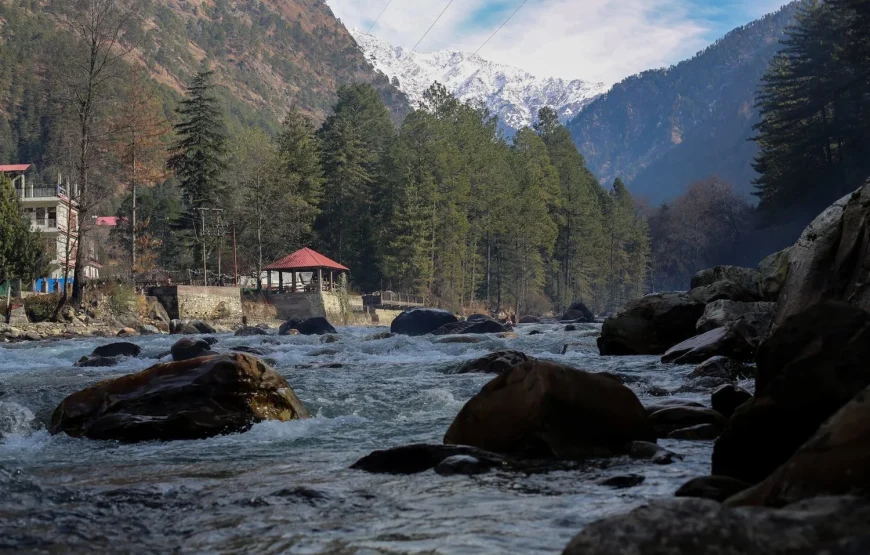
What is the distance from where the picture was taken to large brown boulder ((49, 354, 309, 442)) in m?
8.14

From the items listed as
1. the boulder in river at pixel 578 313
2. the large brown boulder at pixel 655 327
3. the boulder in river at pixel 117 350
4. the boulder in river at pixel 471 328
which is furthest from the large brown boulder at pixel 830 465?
the boulder in river at pixel 578 313

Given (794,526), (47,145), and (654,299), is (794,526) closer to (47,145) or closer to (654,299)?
(654,299)

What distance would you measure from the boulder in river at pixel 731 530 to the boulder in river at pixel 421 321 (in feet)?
93.3

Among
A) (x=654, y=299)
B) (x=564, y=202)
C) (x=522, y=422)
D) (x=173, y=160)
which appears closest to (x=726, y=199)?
(x=564, y=202)

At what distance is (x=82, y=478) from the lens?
6.14 m

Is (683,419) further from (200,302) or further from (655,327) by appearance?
(200,302)

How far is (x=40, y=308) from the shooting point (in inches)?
1380

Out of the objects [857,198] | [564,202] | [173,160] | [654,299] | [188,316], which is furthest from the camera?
[564,202]

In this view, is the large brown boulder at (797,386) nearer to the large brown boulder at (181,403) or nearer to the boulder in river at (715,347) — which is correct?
the large brown boulder at (181,403)

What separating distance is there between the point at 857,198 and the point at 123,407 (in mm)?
8562

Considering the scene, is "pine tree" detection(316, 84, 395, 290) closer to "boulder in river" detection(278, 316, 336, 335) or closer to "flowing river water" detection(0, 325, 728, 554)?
"boulder in river" detection(278, 316, 336, 335)

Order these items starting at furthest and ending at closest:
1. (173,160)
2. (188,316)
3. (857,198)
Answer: (173,160) < (188,316) < (857,198)

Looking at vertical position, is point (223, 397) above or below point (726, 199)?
below

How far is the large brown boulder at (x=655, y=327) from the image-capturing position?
16781mm
